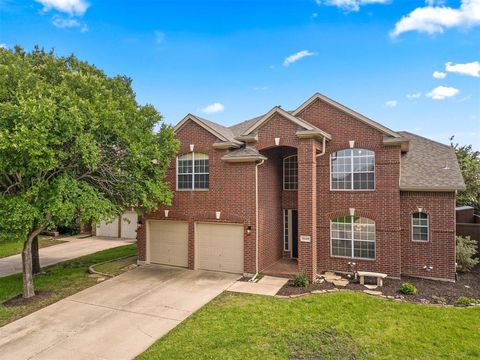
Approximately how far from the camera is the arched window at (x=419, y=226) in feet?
41.1

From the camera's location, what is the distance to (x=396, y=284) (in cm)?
1160

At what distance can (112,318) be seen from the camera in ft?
29.4

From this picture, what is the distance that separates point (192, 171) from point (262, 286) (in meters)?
6.14

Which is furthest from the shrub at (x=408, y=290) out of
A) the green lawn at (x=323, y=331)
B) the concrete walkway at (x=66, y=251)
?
the concrete walkway at (x=66, y=251)

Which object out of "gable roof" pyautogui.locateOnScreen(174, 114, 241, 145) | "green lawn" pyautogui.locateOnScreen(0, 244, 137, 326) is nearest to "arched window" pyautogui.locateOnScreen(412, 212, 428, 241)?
"gable roof" pyautogui.locateOnScreen(174, 114, 241, 145)

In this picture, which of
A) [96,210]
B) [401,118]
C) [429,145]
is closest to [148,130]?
[96,210]

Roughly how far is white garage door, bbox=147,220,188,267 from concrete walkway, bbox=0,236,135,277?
623 cm

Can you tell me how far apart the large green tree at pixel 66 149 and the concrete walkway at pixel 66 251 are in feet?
23.3

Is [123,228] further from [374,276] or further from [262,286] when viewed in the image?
[374,276]

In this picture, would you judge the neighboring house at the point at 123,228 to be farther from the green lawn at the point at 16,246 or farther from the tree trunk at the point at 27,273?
the tree trunk at the point at 27,273

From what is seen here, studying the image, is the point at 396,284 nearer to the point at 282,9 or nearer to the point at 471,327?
the point at 471,327

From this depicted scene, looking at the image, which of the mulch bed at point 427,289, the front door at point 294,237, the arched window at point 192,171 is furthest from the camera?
the front door at point 294,237

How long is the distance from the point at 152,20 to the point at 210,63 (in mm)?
5451

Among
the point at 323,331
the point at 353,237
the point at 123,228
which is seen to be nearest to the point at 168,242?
the point at 353,237
